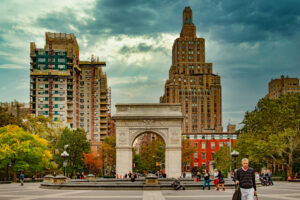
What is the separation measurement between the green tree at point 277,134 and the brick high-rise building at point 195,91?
A: 248 feet

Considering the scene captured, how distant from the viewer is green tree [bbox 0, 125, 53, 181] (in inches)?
1921

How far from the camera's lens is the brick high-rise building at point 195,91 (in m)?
134

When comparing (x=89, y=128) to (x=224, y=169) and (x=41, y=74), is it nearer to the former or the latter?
(x=41, y=74)

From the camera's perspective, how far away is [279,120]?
5100cm

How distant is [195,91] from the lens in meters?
135

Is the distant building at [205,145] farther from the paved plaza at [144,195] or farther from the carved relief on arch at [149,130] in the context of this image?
the paved plaza at [144,195]

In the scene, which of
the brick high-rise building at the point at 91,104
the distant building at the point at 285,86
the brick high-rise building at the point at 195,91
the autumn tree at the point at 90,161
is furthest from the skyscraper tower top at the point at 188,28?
the autumn tree at the point at 90,161

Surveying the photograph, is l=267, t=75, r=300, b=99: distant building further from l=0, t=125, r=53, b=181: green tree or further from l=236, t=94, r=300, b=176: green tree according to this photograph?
l=0, t=125, r=53, b=181: green tree

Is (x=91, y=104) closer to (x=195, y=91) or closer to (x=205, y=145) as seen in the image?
(x=205, y=145)

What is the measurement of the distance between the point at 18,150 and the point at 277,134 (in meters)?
34.3

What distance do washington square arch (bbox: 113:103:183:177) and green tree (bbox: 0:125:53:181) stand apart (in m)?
11.3

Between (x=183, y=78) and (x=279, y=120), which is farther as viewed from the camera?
(x=183, y=78)

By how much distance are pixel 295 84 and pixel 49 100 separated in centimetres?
10830

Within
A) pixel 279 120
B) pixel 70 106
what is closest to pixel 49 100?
pixel 70 106
